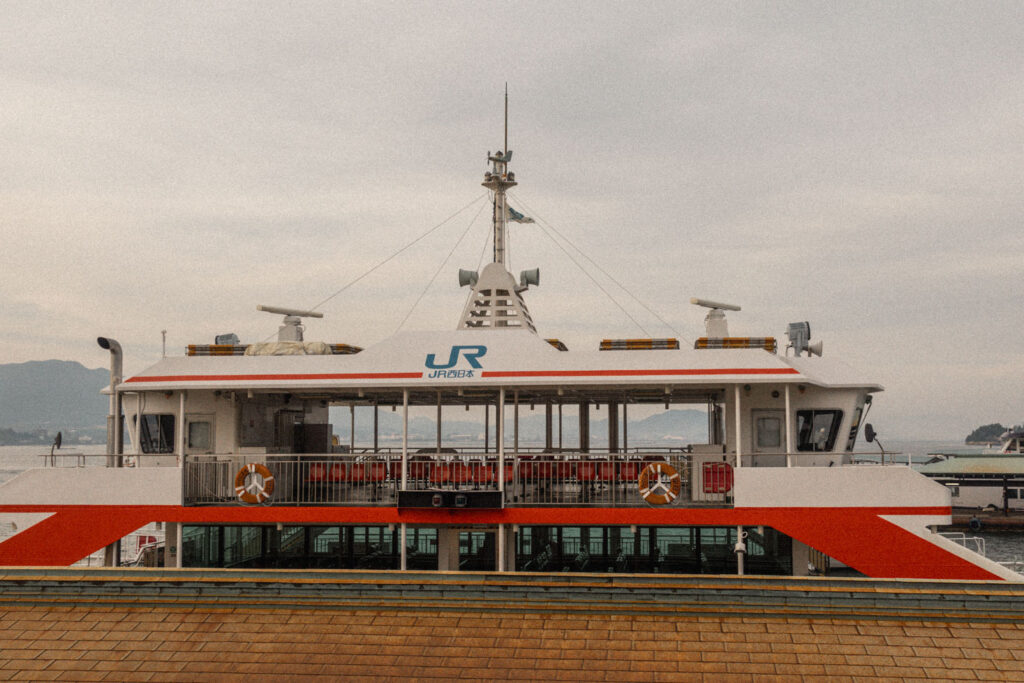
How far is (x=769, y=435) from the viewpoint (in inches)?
666

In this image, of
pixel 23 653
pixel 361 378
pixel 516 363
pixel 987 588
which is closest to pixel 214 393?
pixel 361 378

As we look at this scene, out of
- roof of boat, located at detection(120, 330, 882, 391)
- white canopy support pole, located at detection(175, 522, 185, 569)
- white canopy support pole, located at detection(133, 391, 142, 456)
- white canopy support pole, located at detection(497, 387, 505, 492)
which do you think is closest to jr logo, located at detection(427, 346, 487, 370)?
roof of boat, located at detection(120, 330, 882, 391)

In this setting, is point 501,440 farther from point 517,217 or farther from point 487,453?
point 517,217

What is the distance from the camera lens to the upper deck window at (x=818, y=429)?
659 inches

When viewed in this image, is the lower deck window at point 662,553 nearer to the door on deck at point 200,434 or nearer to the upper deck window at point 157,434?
the door on deck at point 200,434

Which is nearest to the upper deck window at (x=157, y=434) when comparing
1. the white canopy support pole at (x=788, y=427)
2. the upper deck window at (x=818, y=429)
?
the white canopy support pole at (x=788, y=427)

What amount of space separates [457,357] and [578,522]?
157 inches

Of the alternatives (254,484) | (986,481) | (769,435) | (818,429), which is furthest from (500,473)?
(986,481)

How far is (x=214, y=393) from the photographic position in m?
17.8

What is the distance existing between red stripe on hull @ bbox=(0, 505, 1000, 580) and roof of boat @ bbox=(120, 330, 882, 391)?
2.46 metres

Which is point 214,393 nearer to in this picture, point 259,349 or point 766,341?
point 259,349

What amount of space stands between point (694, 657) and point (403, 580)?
368 centimetres

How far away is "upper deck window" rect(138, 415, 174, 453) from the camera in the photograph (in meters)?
17.9

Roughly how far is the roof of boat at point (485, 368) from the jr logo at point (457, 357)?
2 centimetres
